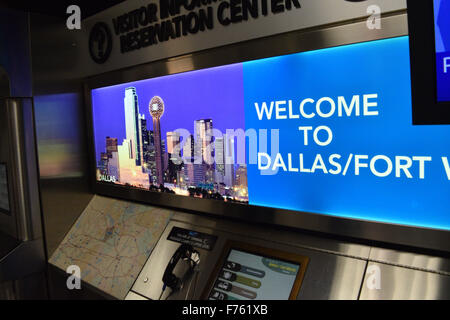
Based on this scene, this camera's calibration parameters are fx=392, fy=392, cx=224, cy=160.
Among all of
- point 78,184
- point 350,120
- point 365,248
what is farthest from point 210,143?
point 78,184

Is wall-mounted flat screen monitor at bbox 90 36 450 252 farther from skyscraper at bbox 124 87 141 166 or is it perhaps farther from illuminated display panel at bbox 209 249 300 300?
illuminated display panel at bbox 209 249 300 300

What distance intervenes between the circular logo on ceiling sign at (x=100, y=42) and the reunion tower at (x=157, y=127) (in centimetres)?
63

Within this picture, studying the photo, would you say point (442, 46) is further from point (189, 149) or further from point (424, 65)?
point (189, 149)

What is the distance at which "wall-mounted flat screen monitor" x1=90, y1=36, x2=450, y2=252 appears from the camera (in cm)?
154

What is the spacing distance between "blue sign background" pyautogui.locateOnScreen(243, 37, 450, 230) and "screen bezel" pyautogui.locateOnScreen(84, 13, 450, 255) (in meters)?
Result: 0.04

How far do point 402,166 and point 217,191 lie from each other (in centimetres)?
100

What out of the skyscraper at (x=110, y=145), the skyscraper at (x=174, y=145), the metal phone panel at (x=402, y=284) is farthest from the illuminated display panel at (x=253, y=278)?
the skyscraper at (x=110, y=145)

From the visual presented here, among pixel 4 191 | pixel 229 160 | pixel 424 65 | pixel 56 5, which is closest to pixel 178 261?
pixel 229 160

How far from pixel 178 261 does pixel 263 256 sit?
515mm

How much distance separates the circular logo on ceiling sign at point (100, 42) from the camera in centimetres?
282

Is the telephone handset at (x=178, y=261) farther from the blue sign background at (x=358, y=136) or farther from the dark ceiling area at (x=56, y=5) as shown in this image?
the dark ceiling area at (x=56, y=5)

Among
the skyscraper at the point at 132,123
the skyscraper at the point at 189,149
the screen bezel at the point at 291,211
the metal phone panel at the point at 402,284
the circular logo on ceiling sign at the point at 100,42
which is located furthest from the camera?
the circular logo on ceiling sign at the point at 100,42

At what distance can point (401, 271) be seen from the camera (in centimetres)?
151
